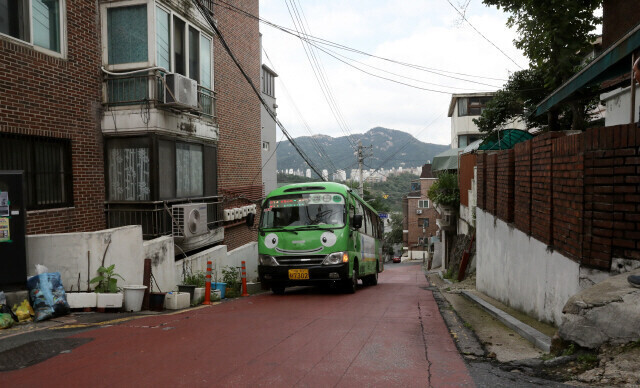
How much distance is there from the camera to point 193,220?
38.8 feet

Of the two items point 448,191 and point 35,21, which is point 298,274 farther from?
point 448,191

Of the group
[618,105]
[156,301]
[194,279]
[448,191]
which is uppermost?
[618,105]

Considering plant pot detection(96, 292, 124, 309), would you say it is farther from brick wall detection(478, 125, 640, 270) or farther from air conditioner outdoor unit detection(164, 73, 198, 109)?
brick wall detection(478, 125, 640, 270)

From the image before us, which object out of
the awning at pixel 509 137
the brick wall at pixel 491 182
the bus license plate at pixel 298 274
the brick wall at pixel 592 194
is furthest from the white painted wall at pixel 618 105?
the bus license plate at pixel 298 274

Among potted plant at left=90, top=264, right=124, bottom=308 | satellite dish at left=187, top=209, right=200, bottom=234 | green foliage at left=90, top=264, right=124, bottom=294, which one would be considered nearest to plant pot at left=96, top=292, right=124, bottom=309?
potted plant at left=90, top=264, right=124, bottom=308

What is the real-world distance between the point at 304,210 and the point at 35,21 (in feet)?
23.1

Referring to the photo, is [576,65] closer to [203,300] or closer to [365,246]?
[365,246]

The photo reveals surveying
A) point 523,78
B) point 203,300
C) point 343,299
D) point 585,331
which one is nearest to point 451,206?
point 523,78

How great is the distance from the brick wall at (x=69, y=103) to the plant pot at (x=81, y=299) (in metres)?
1.86

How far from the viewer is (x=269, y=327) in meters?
6.96

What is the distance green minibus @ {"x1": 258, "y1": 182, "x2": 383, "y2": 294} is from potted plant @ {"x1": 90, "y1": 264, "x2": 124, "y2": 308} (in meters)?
4.23

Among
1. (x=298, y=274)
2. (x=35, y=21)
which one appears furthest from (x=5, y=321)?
(x=298, y=274)

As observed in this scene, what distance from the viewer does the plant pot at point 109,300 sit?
26.2 feet

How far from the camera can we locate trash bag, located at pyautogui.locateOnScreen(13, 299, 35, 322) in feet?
22.9
